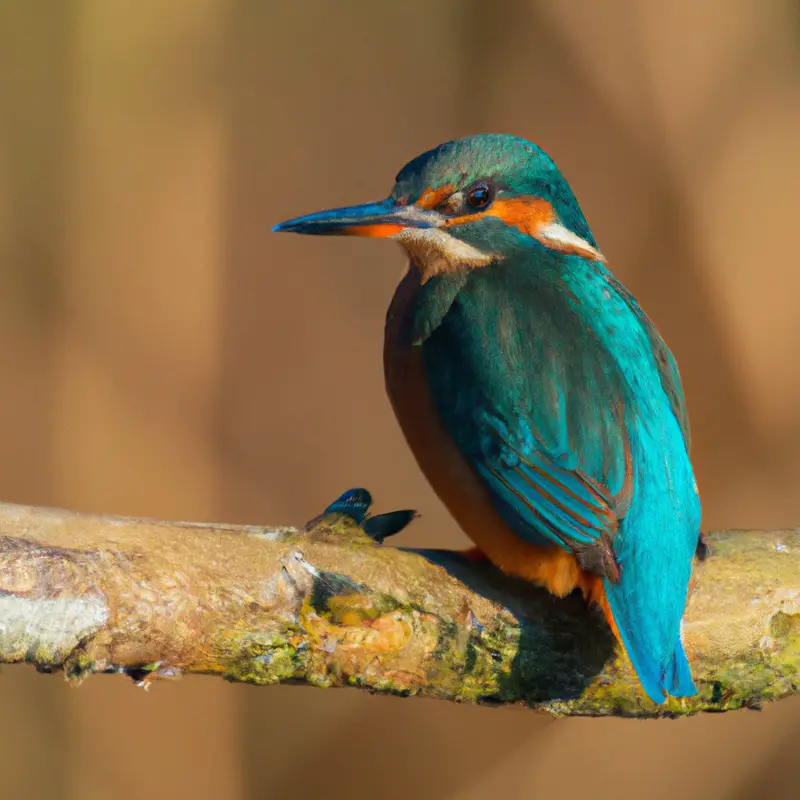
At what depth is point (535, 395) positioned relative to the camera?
49.2 inches

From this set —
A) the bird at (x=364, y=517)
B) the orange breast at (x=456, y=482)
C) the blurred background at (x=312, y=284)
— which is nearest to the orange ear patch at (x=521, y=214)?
the orange breast at (x=456, y=482)

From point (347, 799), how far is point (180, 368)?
102 centimetres

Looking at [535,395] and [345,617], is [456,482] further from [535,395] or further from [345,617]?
[345,617]

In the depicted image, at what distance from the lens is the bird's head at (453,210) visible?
4.59 ft

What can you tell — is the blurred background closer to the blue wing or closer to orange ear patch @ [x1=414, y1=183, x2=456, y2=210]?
orange ear patch @ [x1=414, y1=183, x2=456, y2=210]

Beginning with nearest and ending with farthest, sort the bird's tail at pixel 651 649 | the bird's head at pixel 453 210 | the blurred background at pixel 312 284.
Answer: the bird's tail at pixel 651 649
the bird's head at pixel 453 210
the blurred background at pixel 312 284

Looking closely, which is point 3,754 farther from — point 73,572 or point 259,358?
point 73,572

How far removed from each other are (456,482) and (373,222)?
37cm

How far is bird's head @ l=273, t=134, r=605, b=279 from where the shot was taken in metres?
1.40

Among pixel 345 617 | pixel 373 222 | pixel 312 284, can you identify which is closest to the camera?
pixel 345 617

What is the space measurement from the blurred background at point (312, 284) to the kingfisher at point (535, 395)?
2.80 ft

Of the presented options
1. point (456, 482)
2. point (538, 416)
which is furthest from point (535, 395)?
point (456, 482)

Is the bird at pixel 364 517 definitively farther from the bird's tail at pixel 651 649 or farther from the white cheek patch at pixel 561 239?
the white cheek patch at pixel 561 239

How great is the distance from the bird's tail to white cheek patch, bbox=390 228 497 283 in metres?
0.48
